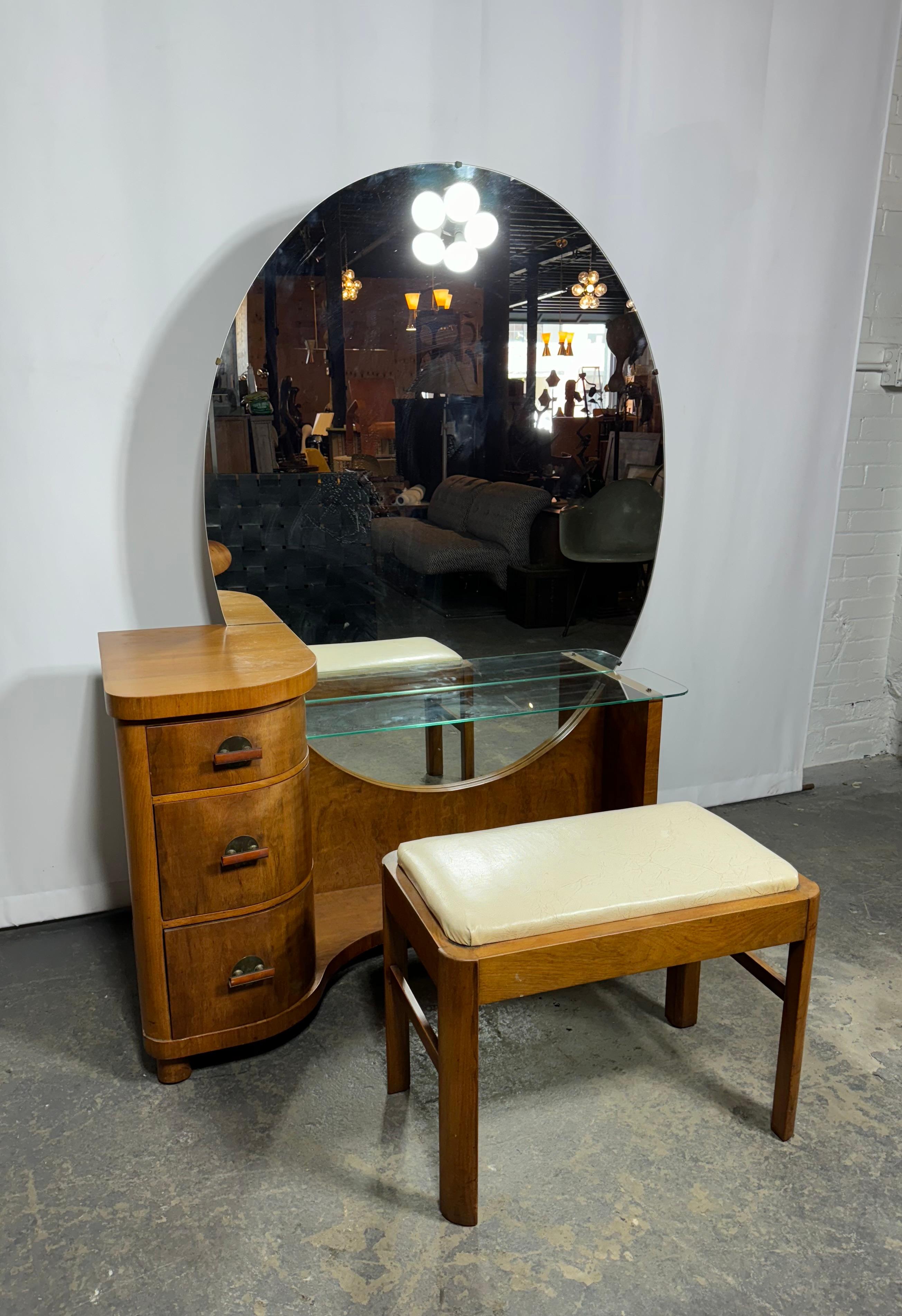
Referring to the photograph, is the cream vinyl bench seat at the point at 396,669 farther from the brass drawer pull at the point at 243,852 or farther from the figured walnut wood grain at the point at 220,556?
the brass drawer pull at the point at 243,852

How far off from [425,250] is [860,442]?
1702mm

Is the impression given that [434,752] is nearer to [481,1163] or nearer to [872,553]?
[481,1163]

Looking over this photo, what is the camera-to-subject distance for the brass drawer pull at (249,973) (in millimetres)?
1639

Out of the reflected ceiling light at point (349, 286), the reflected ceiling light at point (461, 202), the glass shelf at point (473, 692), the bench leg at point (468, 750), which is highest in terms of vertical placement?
the reflected ceiling light at point (461, 202)

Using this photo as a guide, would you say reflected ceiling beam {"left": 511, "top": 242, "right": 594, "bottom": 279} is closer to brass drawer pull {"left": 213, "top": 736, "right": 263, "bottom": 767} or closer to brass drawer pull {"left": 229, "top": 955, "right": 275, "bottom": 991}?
brass drawer pull {"left": 213, "top": 736, "right": 263, "bottom": 767}

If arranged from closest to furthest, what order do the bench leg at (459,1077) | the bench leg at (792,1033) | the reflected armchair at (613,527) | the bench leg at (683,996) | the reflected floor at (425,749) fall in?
the bench leg at (459,1077) → the bench leg at (792,1033) → the bench leg at (683,996) → the reflected floor at (425,749) → the reflected armchair at (613,527)

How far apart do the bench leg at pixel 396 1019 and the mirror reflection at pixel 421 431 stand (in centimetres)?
54

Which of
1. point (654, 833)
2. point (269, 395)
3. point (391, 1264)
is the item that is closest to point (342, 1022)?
point (391, 1264)

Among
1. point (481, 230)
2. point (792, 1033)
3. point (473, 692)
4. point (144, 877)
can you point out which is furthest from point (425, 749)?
point (481, 230)

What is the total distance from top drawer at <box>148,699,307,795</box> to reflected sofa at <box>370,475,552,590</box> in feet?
1.99

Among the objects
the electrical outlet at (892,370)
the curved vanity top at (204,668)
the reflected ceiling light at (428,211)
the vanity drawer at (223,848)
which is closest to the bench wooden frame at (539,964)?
the vanity drawer at (223,848)

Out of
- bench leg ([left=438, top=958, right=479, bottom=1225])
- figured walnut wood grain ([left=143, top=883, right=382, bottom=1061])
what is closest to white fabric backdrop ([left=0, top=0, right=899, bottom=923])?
figured walnut wood grain ([left=143, top=883, right=382, bottom=1061])

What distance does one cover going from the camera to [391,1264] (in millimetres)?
1294

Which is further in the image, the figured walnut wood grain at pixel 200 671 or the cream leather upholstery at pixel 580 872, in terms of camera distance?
the figured walnut wood grain at pixel 200 671
